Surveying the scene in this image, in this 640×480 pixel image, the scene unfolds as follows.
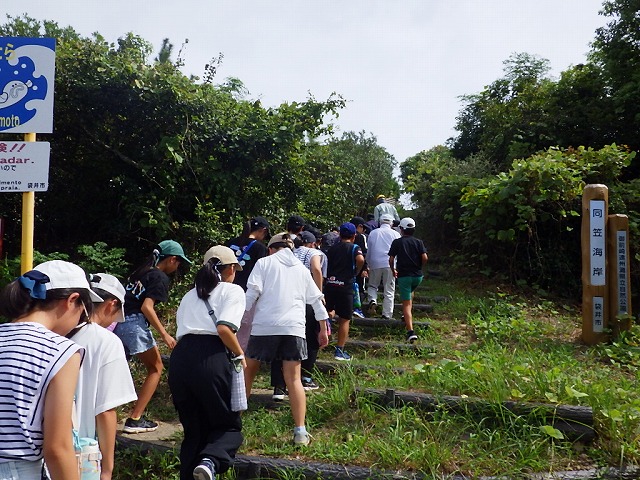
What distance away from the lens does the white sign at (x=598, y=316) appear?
736 cm

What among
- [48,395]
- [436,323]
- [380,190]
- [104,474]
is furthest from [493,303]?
[380,190]

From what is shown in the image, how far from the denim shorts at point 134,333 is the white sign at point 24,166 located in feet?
5.02

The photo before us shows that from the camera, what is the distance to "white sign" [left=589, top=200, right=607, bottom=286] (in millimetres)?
7465

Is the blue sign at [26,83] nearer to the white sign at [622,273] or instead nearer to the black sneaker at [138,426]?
the black sneaker at [138,426]

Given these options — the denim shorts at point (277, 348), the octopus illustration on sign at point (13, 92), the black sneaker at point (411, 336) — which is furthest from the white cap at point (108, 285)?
the black sneaker at point (411, 336)

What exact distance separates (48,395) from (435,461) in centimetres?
295

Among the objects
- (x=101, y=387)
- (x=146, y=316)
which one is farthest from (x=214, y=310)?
(x=101, y=387)

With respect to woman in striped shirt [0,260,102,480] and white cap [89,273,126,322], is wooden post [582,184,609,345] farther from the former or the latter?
woman in striped shirt [0,260,102,480]

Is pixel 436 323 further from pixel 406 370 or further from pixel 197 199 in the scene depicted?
pixel 197 199

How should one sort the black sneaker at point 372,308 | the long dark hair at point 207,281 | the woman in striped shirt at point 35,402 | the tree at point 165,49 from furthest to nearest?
the tree at point 165,49 → the black sneaker at point 372,308 → the long dark hair at point 207,281 → the woman in striped shirt at point 35,402

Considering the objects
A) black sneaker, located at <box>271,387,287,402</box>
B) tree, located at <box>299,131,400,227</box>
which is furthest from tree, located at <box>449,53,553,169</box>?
black sneaker, located at <box>271,387,287,402</box>

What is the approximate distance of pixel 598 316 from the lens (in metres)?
7.37

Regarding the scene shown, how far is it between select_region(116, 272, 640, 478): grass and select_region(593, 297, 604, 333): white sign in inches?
11.3

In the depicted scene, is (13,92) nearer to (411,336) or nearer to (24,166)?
(24,166)
